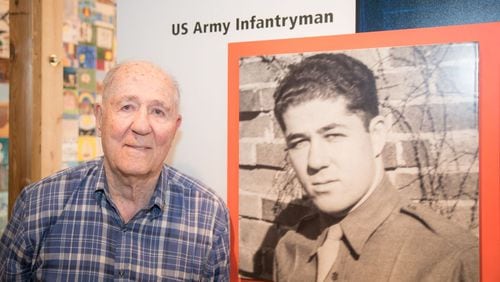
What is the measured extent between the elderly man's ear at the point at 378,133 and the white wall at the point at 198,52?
0.95ft

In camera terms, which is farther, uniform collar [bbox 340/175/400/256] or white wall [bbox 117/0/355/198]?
white wall [bbox 117/0/355/198]

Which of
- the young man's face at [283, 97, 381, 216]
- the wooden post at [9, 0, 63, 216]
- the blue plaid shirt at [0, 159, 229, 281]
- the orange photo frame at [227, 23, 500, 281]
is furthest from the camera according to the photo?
the wooden post at [9, 0, 63, 216]

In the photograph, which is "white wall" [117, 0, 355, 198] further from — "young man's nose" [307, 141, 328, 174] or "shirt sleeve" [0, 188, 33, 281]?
"shirt sleeve" [0, 188, 33, 281]

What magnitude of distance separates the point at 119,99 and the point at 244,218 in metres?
0.43

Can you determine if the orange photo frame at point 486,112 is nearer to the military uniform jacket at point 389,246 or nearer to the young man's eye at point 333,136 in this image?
the military uniform jacket at point 389,246

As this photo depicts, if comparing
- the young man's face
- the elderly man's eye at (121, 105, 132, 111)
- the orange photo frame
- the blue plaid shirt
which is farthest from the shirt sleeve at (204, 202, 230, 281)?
the orange photo frame

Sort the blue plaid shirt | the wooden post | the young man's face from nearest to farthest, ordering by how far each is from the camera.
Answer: the young man's face
the blue plaid shirt
the wooden post

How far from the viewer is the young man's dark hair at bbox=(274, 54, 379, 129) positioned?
102 centimetres

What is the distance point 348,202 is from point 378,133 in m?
0.18

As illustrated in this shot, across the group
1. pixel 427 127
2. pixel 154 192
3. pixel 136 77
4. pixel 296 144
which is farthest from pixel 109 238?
pixel 427 127

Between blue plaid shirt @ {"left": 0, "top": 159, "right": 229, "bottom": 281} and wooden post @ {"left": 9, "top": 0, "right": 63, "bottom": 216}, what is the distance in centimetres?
32

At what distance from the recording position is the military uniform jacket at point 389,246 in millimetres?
960

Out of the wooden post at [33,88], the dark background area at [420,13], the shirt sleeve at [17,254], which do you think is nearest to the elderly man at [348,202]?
the dark background area at [420,13]

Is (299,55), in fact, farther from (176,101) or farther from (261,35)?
(176,101)
